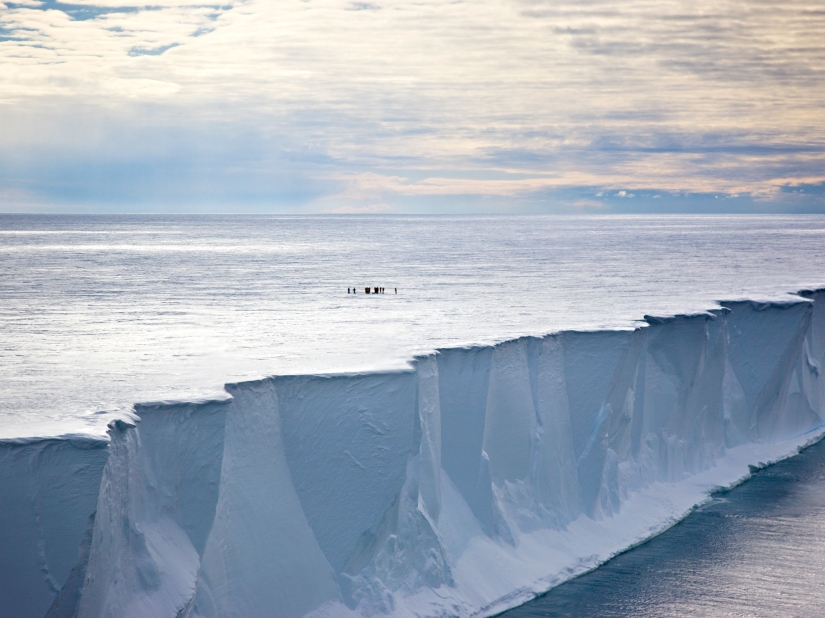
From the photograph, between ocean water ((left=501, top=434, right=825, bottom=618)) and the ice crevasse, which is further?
ocean water ((left=501, top=434, right=825, bottom=618))

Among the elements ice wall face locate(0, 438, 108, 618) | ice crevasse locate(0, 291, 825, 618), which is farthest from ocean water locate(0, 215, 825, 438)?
ice crevasse locate(0, 291, 825, 618)

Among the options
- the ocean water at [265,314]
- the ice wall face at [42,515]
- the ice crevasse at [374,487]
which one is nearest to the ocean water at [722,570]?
the ice crevasse at [374,487]

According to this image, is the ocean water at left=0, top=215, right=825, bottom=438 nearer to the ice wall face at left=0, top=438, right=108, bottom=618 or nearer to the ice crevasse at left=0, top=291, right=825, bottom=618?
the ice wall face at left=0, top=438, right=108, bottom=618

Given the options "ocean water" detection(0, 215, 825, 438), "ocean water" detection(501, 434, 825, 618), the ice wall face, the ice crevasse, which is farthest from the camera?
"ocean water" detection(501, 434, 825, 618)

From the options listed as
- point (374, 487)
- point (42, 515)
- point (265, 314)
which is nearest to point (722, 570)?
point (374, 487)

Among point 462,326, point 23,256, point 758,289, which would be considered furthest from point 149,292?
point 23,256

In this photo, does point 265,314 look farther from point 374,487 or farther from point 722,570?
point 722,570
